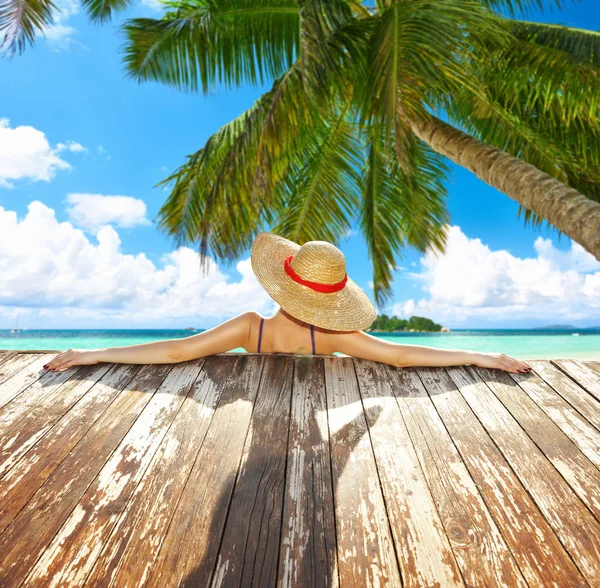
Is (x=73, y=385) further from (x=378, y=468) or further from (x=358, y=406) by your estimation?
(x=378, y=468)

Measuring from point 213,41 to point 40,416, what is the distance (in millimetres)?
6204

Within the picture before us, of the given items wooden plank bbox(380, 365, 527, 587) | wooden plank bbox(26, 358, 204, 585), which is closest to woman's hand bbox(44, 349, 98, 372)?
wooden plank bbox(26, 358, 204, 585)

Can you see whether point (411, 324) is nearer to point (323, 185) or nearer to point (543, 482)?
point (323, 185)

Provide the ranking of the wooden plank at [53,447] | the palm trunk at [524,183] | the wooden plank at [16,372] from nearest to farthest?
the wooden plank at [53,447] → the wooden plank at [16,372] → the palm trunk at [524,183]

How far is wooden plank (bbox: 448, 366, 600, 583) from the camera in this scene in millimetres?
1485

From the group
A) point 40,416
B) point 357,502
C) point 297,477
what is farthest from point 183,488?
point 40,416

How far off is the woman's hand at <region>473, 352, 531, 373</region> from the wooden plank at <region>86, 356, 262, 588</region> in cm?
127

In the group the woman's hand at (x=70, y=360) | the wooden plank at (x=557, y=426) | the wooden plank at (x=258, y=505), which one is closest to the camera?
the wooden plank at (x=258, y=505)

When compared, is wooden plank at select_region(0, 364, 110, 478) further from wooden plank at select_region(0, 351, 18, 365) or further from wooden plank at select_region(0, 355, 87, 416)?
wooden plank at select_region(0, 351, 18, 365)

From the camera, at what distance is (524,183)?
15.4 ft

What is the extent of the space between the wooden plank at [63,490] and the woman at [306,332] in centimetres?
37

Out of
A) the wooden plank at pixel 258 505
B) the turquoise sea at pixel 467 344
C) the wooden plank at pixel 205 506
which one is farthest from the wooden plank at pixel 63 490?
the turquoise sea at pixel 467 344

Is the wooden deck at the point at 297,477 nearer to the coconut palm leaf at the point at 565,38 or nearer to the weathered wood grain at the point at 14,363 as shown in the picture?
the weathered wood grain at the point at 14,363

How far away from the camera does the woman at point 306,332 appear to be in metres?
2.60
